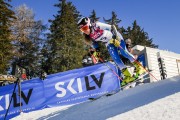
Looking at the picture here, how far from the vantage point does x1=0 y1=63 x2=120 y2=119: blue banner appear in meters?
12.4

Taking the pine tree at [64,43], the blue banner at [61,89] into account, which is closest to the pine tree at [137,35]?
the pine tree at [64,43]

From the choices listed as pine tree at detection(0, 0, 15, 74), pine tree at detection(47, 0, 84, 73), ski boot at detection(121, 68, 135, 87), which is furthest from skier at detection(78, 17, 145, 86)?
pine tree at detection(47, 0, 84, 73)

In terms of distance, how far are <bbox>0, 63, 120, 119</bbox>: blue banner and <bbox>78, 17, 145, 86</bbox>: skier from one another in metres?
3.31

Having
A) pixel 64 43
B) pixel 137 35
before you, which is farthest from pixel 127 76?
pixel 137 35

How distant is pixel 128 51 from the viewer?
9.32 meters

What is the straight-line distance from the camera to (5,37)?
32.8m

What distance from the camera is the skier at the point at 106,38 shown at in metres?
8.36

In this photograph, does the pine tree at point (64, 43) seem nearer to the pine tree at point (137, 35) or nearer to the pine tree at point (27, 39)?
the pine tree at point (27, 39)

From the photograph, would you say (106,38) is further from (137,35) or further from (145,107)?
(137,35)

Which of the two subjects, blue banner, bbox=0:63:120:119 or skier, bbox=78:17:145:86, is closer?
skier, bbox=78:17:145:86

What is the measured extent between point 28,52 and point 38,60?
207 centimetres

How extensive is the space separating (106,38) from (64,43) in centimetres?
3158

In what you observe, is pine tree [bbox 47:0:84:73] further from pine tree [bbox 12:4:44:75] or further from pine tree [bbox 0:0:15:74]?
pine tree [bbox 0:0:15:74]

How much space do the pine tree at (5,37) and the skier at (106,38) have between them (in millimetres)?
23047
